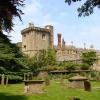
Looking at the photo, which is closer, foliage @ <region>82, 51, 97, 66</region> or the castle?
foliage @ <region>82, 51, 97, 66</region>

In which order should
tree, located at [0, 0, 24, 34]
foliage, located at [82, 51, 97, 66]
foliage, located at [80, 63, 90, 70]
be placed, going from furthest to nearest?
foliage, located at [82, 51, 97, 66] → foliage, located at [80, 63, 90, 70] → tree, located at [0, 0, 24, 34]

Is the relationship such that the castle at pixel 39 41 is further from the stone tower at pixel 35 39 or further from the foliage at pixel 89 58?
the foliage at pixel 89 58

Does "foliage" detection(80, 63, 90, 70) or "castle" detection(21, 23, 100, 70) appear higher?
"castle" detection(21, 23, 100, 70)

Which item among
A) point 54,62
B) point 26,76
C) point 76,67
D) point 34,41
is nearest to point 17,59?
point 26,76

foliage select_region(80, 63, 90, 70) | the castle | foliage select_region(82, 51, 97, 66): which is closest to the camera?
foliage select_region(80, 63, 90, 70)

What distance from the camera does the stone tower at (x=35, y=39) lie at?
5598cm

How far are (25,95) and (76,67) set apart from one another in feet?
75.0

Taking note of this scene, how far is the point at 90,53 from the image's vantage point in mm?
47406

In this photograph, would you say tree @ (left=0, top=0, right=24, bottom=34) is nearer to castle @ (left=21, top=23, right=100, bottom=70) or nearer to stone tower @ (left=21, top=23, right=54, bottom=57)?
castle @ (left=21, top=23, right=100, bottom=70)

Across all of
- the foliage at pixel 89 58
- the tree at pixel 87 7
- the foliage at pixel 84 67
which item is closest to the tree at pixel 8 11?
the tree at pixel 87 7

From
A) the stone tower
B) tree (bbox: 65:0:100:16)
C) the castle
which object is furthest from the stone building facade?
tree (bbox: 65:0:100:16)

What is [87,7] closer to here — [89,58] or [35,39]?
[89,58]

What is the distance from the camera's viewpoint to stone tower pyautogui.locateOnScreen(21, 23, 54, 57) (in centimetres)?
5598

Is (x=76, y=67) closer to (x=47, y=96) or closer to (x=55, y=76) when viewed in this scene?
(x=55, y=76)
